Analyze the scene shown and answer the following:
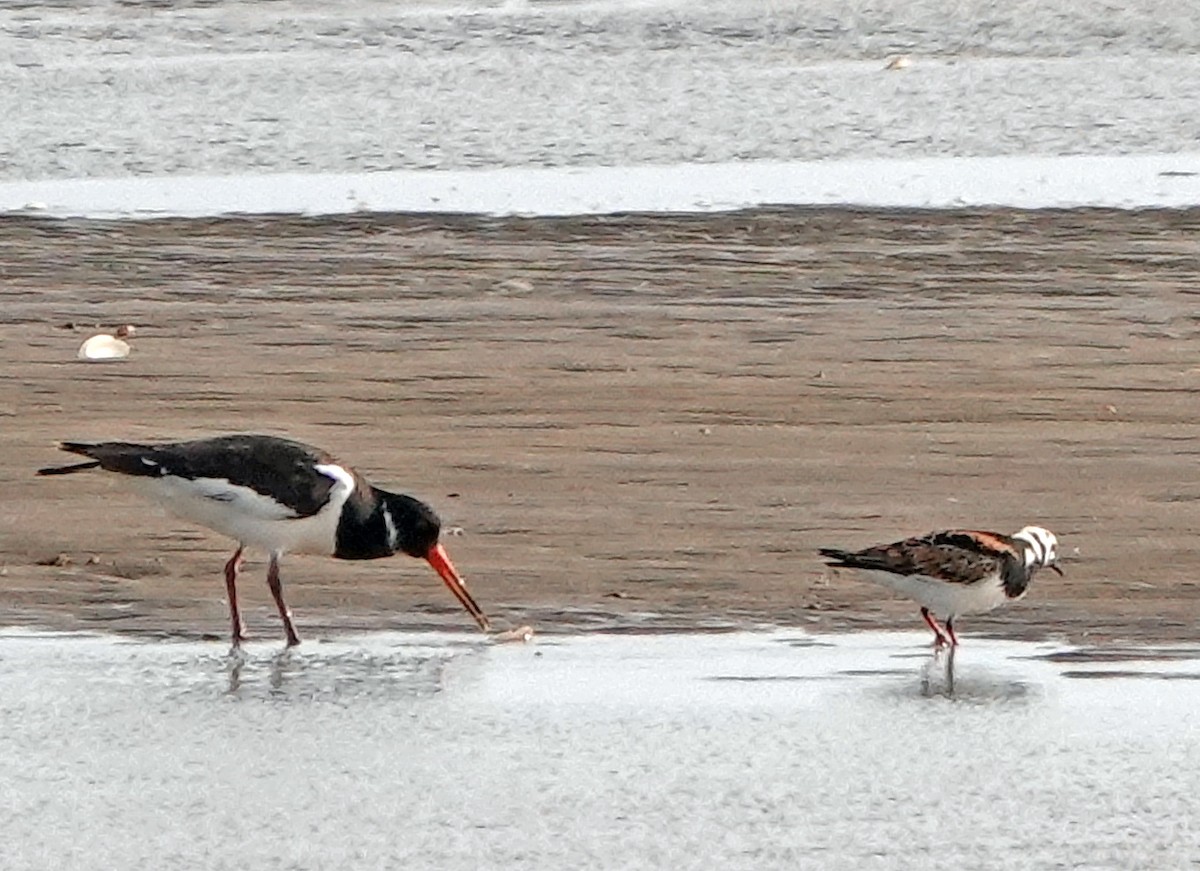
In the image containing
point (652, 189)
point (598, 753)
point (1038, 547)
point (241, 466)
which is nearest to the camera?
point (598, 753)

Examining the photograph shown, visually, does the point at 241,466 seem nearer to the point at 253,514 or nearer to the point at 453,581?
the point at 253,514

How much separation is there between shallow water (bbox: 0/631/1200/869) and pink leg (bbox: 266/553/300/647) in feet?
0.39

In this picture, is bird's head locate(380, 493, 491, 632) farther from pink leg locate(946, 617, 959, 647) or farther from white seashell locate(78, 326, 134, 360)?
Result: white seashell locate(78, 326, 134, 360)

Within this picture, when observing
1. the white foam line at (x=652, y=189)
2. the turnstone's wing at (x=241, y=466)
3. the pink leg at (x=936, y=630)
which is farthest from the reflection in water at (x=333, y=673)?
the white foam line at (x=652, y=189)

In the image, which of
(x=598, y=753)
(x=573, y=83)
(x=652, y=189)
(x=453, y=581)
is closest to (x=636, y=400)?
(x=453, y=581)

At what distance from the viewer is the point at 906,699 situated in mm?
7312

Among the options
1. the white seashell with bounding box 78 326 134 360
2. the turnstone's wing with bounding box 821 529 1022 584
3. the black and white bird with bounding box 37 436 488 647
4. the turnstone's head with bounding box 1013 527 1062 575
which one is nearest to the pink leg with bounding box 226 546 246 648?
the black and white bird with bounding box 37 436 488 647

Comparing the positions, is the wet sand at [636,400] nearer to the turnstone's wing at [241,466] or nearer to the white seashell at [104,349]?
the white seashell at [104,349]

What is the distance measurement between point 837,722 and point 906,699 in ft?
0.97

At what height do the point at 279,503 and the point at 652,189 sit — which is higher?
the point at 652,189

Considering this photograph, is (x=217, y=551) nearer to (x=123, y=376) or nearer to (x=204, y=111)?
(x=123, y=376)

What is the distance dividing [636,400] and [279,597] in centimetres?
274

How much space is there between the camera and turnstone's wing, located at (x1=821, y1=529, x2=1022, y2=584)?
782 centimetres

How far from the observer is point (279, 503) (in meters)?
8.27
